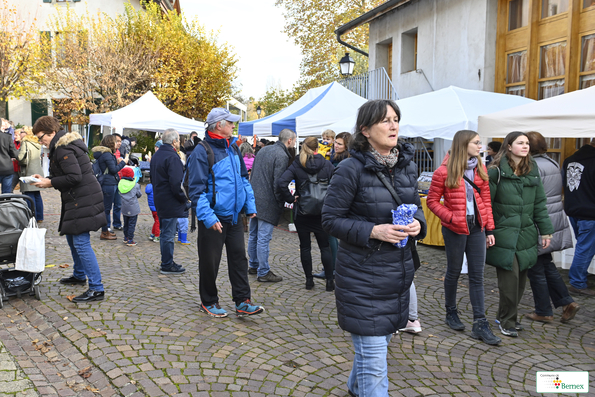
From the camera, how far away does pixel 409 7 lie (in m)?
13.8

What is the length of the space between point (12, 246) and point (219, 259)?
2.15 meters

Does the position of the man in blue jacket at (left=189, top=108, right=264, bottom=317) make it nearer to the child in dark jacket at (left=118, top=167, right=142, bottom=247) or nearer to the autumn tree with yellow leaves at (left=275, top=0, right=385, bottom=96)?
the child in dark jacket at (left=118, top=167, right=142, bottom=247)

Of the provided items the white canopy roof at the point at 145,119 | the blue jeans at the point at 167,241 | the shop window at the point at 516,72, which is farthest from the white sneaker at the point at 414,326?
the white canopy roof at the point at 145,119

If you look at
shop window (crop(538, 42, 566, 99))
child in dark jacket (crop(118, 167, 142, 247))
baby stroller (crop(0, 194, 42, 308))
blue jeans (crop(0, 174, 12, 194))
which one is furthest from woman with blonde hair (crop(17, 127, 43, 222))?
shop window (crop(538, 42, 566, 99))

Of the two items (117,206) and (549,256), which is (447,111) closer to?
(549,256)

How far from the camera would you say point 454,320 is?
471 centimetres

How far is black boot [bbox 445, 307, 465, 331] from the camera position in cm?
466

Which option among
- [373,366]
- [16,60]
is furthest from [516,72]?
[16,60]

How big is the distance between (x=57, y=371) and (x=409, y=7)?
43.1 ft

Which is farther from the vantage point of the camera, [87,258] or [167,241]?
[167,241]

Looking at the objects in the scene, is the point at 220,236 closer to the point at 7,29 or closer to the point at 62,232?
the point at 62,232

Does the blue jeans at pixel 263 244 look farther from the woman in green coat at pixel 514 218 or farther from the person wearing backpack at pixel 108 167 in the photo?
the person wearing backpack at pixel 108 167

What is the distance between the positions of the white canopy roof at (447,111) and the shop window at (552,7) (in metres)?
1.88

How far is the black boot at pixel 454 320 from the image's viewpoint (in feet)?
15.3
